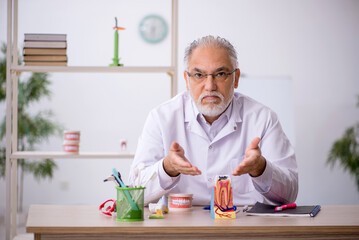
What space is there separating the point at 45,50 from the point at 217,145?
1.53m

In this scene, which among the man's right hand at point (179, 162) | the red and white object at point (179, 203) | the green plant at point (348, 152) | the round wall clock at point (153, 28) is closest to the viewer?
the man's right hand at point (179, 162)

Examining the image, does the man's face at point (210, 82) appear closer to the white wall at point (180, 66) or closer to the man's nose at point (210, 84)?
the man's nose at point (210, 84)

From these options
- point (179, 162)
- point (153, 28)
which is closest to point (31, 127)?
point (153, 28)

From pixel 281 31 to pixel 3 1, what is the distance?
3114 millimetres

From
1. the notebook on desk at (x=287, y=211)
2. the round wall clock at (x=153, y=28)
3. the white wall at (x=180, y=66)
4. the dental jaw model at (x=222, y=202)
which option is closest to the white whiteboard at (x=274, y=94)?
the white wall at (x=180, y=66)

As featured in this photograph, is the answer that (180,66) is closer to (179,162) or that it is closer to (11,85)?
(11,85)

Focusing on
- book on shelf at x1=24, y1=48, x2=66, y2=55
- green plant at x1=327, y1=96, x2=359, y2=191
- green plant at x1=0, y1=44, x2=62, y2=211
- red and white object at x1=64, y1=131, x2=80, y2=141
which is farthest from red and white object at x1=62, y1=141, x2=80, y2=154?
green plant at x1=327, y1=96, x2=359, y2=191

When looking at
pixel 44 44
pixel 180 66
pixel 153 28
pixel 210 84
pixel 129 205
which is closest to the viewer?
pixel 129 205

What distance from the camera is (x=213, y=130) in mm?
2066

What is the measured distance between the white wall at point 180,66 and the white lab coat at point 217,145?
3378mm

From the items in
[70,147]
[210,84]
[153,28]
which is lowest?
[70,147]

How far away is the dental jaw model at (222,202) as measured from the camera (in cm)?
144

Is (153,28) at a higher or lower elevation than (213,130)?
higher

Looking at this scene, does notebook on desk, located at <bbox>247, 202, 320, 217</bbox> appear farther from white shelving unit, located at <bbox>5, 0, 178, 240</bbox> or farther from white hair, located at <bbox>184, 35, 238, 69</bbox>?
white shelving unit, located at <bbox>5, 0, 178, 240</bbox>
